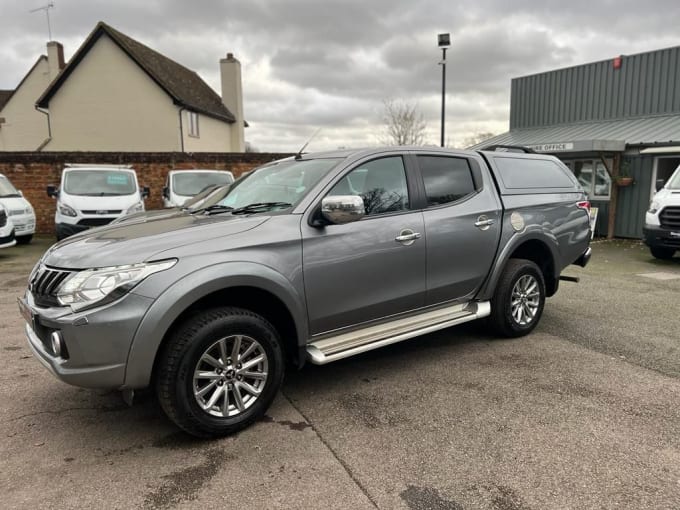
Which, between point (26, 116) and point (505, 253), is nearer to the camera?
point (505, 253)

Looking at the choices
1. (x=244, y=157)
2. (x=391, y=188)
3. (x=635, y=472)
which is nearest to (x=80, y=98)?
(x=244, y=157)

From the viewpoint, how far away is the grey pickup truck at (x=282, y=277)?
8.98 feet

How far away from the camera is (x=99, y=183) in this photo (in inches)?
439

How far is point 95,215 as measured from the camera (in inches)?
402

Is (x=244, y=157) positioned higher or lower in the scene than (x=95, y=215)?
higher

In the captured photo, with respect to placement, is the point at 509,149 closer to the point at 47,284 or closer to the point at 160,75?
the point at 47,284

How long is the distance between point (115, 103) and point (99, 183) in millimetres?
14326

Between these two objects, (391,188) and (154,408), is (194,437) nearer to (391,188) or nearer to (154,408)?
(154,408)

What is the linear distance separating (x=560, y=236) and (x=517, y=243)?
0.78 meters

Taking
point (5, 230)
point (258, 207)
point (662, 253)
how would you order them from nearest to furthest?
1. point (258, 207)
2. point (5, 230)
3. point (662, 253)

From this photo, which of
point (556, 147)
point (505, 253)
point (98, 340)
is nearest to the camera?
point (98, 340)

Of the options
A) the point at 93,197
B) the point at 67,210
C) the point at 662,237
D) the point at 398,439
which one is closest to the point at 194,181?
the point at 93,197

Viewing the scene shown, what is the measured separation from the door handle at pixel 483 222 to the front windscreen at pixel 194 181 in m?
8.33

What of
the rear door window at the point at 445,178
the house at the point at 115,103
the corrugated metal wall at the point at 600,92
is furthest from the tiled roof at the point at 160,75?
the rear door window at the point at 445,178
